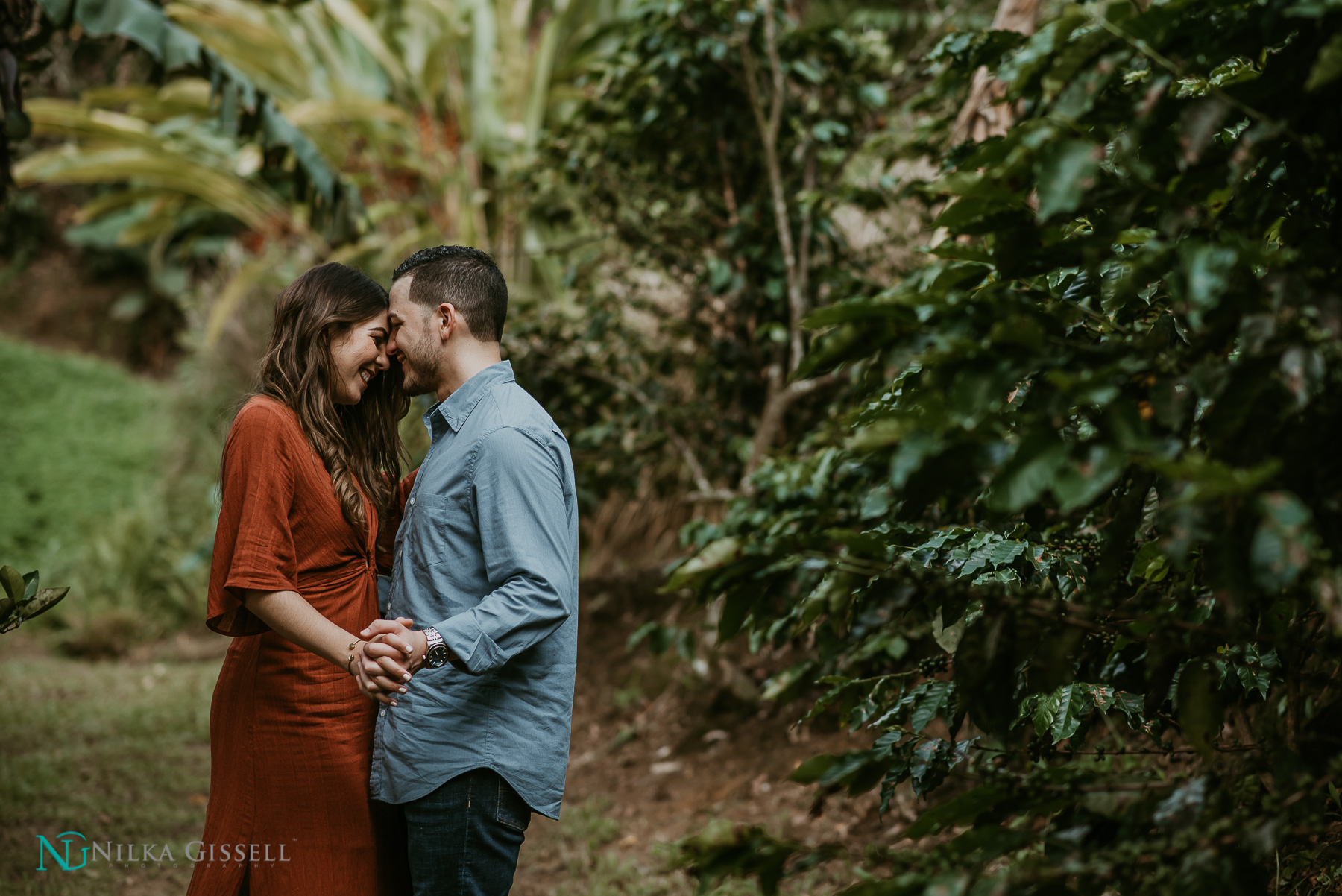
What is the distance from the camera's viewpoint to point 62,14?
373 centimetres

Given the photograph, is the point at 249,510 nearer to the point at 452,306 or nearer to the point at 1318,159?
the point at 452,306

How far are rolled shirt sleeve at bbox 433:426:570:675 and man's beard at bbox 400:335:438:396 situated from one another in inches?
11.7

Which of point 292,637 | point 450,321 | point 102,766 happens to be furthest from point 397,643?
point 102,766

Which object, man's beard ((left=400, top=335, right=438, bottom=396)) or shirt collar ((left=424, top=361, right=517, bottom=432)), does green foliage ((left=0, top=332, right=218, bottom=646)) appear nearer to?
man's beard ((left=400, top=335, right=438, bottom=396))

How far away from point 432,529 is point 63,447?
10355mm

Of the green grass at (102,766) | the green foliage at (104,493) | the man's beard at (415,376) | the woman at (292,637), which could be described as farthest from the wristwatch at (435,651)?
the green foliage at (104,493)

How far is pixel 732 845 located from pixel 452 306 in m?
1.36

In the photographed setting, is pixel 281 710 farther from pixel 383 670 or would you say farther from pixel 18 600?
pixel 18 600

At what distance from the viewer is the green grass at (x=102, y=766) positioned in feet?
11.6

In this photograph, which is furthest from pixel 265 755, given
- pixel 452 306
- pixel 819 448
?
pixel 819 448

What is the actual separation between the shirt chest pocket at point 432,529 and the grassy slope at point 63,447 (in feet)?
26.6

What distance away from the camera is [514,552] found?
182cm

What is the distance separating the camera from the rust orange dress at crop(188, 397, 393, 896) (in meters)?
1.91

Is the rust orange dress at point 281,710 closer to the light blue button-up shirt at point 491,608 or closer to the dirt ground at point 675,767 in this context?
the light blue button-up shirt at point 491,608
